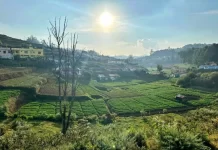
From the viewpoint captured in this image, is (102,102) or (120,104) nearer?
(120,104)

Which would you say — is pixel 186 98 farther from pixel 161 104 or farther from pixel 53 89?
pixel 53 89

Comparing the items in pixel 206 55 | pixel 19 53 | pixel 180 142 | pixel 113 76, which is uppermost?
pixel 206 55

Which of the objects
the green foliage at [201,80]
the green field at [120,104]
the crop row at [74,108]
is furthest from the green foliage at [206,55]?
the crop row at [74,108]

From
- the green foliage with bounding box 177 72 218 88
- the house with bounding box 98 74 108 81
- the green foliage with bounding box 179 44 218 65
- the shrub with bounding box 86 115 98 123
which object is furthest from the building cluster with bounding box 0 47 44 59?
the green foliage with bounding box 179 44 218 65

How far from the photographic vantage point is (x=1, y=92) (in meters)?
45.7

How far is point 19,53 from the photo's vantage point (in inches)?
3342

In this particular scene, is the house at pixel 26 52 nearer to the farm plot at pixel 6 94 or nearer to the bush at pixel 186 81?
the farm plot at pixel 6 94

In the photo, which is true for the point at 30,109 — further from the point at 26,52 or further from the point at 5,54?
the point at 26,52

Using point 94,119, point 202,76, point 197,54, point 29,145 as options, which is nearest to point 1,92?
point 94,119

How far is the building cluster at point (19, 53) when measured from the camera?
76569mm

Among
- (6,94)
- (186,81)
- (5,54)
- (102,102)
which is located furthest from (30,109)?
(186,81)

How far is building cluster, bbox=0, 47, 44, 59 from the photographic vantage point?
76.6 metres

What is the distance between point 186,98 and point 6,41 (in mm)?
76152

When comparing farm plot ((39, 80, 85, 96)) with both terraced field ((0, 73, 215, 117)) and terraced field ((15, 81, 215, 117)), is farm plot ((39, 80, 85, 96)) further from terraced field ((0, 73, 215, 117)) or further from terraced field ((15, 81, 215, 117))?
terraced field ((15, 81, 215, 117))
